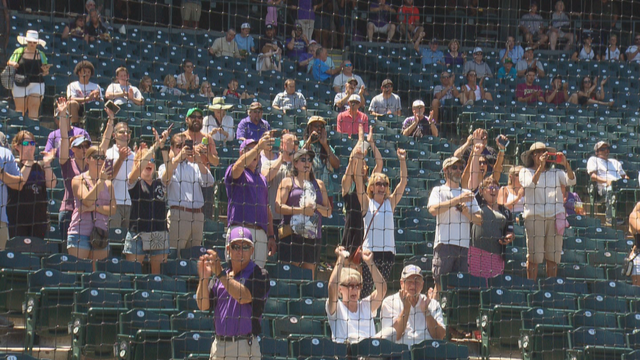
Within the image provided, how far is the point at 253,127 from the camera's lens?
10.9m

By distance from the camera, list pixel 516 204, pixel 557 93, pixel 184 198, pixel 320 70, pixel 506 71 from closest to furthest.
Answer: pixel 184 198 < pixel 516 204 < pixel 320 70 < pixel 557 93 < pixel 506 71

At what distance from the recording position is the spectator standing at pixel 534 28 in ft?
58.0

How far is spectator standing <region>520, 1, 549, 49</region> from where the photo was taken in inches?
696

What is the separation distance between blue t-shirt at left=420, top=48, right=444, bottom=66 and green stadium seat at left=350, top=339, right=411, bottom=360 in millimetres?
9295

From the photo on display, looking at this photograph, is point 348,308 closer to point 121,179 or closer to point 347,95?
point 121,179

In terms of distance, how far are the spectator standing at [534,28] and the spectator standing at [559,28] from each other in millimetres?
Answer: 131

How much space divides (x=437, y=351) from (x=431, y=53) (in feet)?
31.4

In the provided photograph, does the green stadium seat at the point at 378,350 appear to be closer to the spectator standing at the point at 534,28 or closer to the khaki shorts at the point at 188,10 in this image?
the khaki shorts at the point at 188,10

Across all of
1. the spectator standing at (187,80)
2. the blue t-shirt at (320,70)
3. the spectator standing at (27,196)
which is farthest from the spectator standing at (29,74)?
the blue t-shirt at (320,70)

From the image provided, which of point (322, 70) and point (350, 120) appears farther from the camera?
point (322, 70)

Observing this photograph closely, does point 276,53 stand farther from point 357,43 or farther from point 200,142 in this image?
point 200,142

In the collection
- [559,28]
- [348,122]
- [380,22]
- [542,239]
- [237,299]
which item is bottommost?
[237,299]

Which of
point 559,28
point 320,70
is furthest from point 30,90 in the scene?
point 559,28

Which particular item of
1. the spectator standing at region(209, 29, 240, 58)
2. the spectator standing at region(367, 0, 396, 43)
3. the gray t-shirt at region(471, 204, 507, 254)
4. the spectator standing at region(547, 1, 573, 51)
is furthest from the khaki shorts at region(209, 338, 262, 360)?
the spectator standing at region(547, 1, 573, 51)
